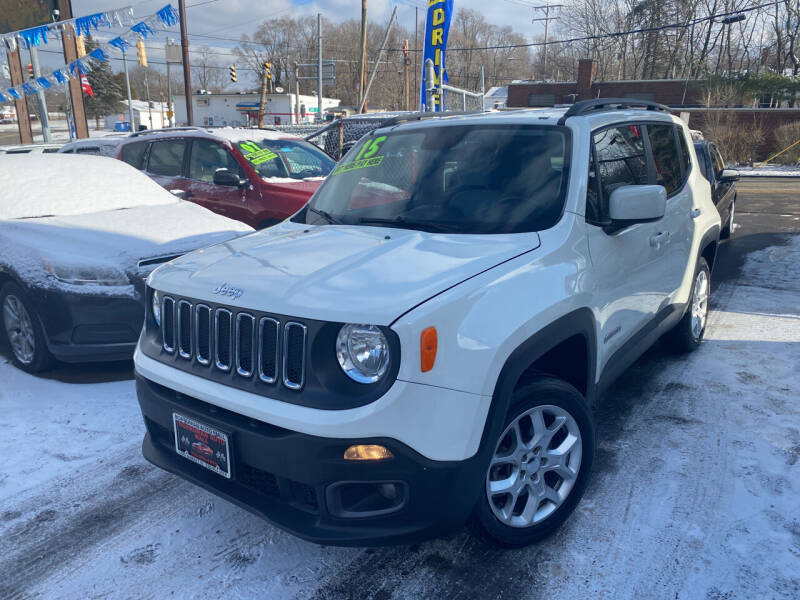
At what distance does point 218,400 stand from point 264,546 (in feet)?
2.76

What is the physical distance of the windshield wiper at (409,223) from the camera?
3.03 m

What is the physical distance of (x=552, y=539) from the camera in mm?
2840

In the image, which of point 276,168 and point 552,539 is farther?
point 276,168

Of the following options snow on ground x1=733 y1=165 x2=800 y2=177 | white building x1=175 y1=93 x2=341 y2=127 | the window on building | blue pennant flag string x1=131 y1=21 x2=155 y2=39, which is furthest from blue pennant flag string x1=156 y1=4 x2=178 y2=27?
white building x1=175 y1=93 x2=341 y2=127

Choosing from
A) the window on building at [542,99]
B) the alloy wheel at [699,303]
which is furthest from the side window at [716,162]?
the window on building at [542,99]

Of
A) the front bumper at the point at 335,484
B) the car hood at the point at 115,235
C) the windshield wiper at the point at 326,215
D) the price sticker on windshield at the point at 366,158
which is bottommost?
the front bumper at the point at 335,484

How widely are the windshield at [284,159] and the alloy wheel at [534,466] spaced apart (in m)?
5.52

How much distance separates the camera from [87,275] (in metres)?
4.53

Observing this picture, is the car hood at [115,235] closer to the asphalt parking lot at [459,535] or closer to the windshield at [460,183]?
the asphalt parking lot at [459,535]

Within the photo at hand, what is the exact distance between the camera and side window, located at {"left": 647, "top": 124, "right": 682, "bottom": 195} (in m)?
4.06

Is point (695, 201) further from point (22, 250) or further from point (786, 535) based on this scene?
point (22, 250)

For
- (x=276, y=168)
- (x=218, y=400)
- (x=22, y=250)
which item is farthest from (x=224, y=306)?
(x=276, y=168)

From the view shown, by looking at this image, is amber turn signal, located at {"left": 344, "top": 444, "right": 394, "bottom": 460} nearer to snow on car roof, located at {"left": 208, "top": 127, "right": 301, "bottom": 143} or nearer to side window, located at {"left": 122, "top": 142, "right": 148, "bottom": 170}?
snow on car roof, located at {"left": 208, "top": 127, "right": 301, "bottom": 143}

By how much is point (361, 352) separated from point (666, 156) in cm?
305
